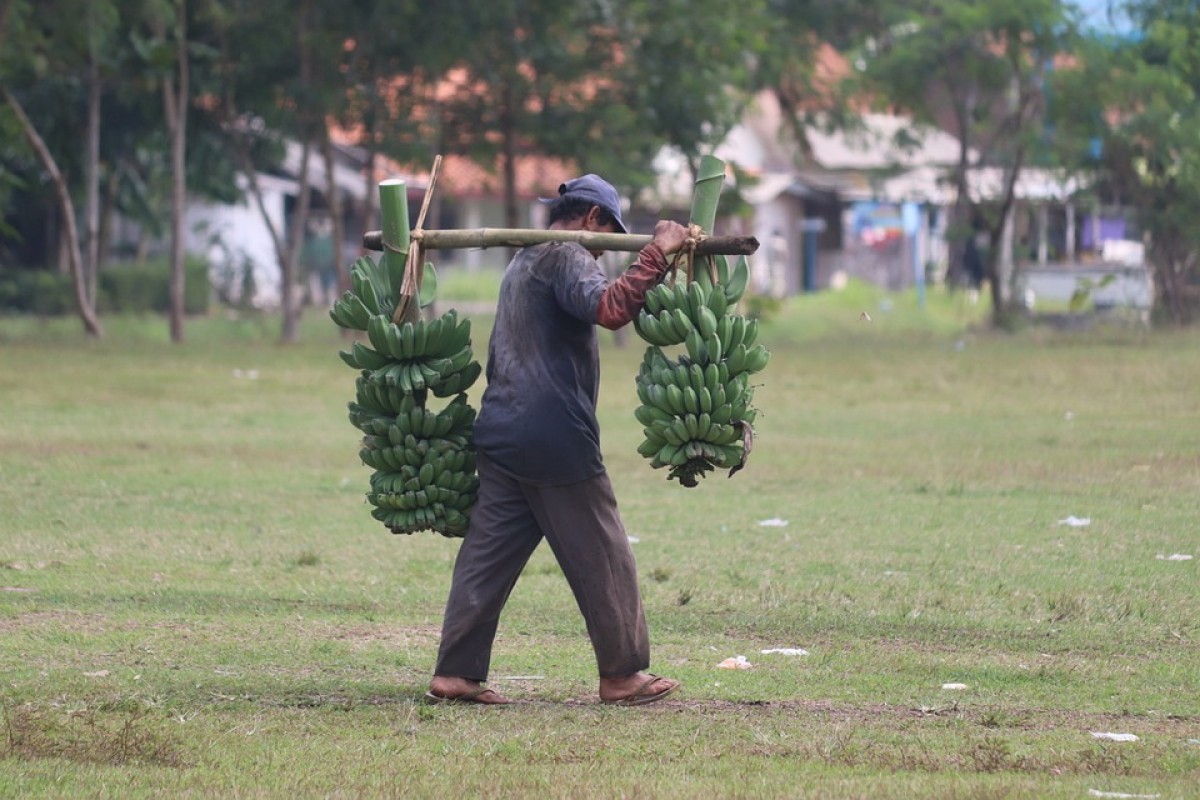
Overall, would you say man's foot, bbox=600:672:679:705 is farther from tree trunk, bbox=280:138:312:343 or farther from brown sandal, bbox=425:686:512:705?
tree trunk, bbox=280:138:312:343

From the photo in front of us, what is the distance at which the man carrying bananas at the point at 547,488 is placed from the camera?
6.04 metres

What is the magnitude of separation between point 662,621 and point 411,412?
207 centimetres

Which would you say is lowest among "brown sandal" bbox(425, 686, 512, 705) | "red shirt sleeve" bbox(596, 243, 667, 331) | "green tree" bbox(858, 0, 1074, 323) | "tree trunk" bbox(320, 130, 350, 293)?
"brown sandal" bbox(425, 686, 512, 705)

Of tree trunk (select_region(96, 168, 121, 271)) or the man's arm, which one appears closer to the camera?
the man's arm

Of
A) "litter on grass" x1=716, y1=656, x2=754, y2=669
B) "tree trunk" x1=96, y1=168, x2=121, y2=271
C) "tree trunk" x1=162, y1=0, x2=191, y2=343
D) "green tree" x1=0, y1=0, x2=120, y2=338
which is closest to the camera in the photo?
"litter on grass" x1=716, y1=656, x2=754, y2=669

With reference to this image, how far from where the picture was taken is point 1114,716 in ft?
19.3

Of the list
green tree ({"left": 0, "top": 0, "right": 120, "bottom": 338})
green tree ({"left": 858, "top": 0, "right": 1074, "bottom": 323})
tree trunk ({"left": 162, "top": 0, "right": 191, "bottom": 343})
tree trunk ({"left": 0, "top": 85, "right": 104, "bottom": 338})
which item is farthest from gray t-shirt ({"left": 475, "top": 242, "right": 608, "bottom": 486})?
green tree ({"left": 858, "top": 0, "right": 1074, "bottom": 323})

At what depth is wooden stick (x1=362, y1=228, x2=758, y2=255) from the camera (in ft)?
18.9

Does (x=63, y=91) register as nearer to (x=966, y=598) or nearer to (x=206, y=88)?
(x=206, y=88)

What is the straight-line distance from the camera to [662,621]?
7801mm

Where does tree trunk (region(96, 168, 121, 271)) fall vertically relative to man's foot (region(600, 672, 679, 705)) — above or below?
Answer: above

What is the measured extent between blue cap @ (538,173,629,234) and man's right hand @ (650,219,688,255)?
36 centimetres

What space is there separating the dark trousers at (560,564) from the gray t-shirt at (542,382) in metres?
0.09

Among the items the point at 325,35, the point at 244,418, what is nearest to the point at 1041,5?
the point at 325,35
